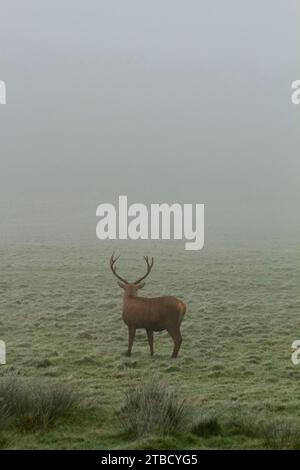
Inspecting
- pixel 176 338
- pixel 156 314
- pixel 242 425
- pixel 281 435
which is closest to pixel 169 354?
pixel 176 338

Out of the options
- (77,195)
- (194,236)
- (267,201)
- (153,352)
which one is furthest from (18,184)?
(153,352)

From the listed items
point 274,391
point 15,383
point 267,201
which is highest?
point 267,201

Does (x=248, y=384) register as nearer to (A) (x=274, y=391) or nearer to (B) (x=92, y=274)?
(A) (x=274, y=391)

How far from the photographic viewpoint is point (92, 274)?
27391 millimetres

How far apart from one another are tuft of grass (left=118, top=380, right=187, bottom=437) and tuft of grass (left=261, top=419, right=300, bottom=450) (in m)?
0.98

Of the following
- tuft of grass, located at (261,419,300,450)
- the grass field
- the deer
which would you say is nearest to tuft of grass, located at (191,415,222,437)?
the grass field

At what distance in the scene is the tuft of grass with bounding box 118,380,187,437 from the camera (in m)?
6.63

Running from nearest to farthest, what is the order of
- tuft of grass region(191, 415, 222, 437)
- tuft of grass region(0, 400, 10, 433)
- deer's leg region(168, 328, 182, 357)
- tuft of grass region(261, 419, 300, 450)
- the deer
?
tuft of grass region(261, 419, 300, 450)
tuft of grass region(0, 400, 10, 433)
tuft of grass region(191, 415, 222, 437)
the deer
deer's leg region(168, 328, 182, 357)

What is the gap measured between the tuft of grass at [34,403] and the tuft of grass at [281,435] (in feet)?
8.19

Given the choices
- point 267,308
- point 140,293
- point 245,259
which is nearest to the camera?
point 267,308

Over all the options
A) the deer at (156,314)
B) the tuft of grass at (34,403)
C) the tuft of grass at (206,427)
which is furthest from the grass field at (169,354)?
the deer at (156,314)

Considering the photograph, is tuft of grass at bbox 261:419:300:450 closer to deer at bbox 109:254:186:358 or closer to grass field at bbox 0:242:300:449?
grass field at bbox 0:242:300:449

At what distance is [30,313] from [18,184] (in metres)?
126

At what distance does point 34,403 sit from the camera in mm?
7211
